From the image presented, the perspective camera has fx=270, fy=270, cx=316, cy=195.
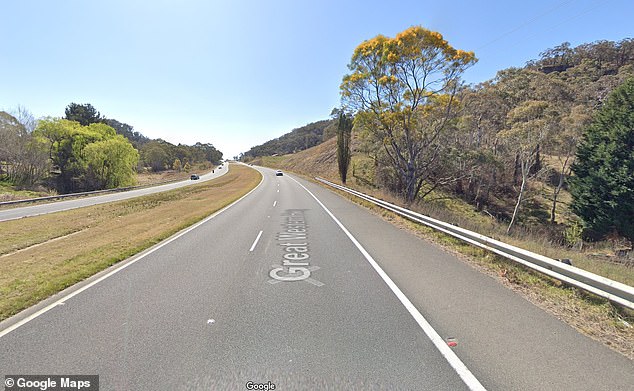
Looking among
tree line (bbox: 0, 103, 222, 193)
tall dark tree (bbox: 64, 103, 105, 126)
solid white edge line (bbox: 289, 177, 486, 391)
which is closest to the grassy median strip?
solid white edge line (bbox: 289, 177, 486, 391)

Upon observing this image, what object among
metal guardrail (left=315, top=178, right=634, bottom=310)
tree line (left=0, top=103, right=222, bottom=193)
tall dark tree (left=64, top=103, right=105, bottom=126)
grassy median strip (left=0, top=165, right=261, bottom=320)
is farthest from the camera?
tall dark tree (left=64, top=103, right=105, bottom=126)

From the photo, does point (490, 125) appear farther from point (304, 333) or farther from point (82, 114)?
point (82, 114)

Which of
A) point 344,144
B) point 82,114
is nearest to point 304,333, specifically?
point 344,144

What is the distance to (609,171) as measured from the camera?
62.5 ft

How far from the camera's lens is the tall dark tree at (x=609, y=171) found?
1773cm

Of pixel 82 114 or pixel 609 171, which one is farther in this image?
pixel 82 114

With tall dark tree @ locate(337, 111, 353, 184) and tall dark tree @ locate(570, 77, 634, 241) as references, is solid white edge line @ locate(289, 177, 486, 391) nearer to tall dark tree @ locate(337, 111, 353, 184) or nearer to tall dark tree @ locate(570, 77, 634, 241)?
tall dark tree @ locate(570, 77, 634, 241)

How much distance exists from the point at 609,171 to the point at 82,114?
8128 cm

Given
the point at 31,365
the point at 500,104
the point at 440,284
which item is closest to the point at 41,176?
the point at 31,365

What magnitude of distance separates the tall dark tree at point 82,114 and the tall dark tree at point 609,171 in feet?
257

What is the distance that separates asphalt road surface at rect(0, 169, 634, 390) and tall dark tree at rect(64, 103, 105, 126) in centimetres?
6840

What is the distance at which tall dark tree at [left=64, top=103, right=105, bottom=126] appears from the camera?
55.8m

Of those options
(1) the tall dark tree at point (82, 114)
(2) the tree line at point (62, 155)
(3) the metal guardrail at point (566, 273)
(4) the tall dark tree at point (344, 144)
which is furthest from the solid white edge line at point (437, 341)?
(1) the tall dark tree at point (82, 114)

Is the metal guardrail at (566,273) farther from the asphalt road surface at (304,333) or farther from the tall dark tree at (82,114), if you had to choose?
the tall dark tree at (82,114)
